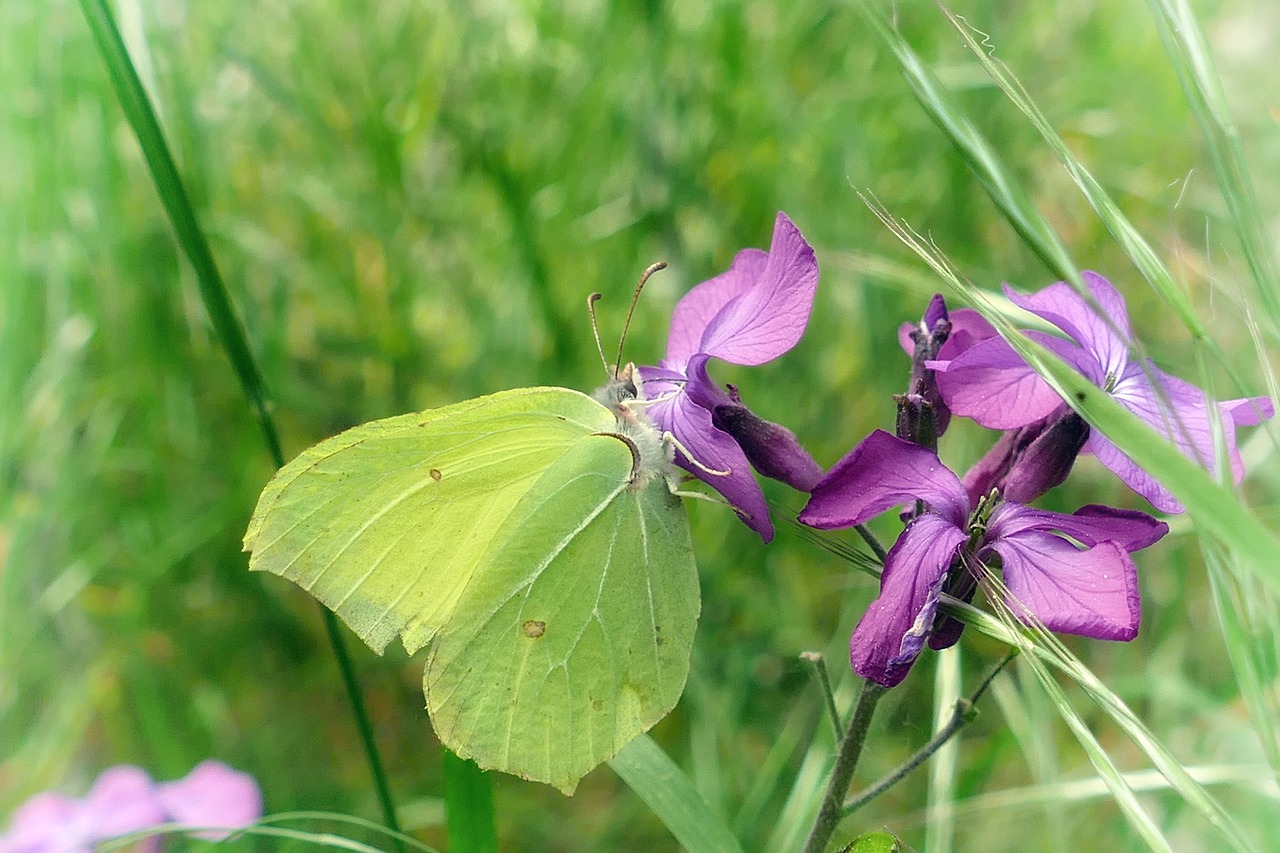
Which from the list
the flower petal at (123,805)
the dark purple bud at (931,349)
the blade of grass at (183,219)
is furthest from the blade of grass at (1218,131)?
the flower petal at (123,805)

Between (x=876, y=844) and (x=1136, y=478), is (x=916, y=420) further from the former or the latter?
(x=876, y=844)

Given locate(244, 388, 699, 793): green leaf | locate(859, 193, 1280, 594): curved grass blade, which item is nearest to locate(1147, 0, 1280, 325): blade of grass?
locate(859, 193, 1280, 594): curved grass blade

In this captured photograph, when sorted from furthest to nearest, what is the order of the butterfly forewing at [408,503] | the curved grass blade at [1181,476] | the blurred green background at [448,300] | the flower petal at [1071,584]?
the blurred green background at [448,300] < the butterfly forewing at [408,503] < the flower petal at [1071,584] < the curved grass blade at [1181,476]

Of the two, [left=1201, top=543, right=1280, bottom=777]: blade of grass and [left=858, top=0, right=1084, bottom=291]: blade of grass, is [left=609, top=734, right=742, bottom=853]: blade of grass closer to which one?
[left=1201, top=543, right=1280, bottom=777]: blade of grass

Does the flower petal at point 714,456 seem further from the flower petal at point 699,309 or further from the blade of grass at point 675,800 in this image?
the blade of grass at point 675,800

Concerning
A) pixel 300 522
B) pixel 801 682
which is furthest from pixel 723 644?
pixel 300 522

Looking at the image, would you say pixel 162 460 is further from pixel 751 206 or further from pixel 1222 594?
pixel 1222 594

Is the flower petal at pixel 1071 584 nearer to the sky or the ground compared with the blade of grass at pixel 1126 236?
nearer to the ground
